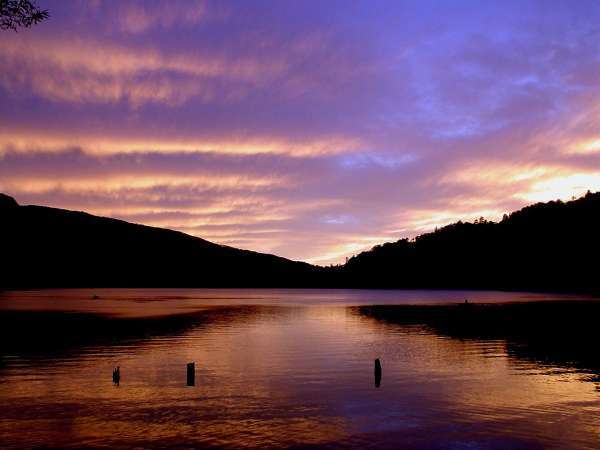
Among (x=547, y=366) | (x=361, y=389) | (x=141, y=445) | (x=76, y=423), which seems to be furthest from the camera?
(x=547, y=366)

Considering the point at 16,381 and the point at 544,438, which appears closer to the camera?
the point at 544,438

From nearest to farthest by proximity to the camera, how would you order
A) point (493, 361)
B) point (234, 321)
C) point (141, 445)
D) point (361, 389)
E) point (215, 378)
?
point (141, 445) < point (361, 389) < point (215, 378) < point (493, 361) < point (234, 321)

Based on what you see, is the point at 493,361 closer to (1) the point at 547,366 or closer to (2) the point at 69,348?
(1) the point at 547,366

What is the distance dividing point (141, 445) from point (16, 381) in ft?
68.8

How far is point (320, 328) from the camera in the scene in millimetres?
96375

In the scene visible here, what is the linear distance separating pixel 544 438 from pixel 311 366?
1066 inches

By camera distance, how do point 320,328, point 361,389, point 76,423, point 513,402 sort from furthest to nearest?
point 320,328
point 361,389
point 513,402
point 76,423

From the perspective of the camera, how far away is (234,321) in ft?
366

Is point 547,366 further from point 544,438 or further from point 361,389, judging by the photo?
point 544,438

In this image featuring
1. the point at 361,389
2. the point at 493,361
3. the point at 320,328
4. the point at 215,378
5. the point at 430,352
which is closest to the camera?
the point at 361,389

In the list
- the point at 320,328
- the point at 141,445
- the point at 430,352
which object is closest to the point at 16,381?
the point at 141,445

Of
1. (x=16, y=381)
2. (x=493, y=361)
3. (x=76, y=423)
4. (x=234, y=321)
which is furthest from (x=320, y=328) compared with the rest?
(x=76, y=423)

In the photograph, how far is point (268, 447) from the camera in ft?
87.4

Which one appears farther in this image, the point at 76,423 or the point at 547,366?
the point at 547,366
